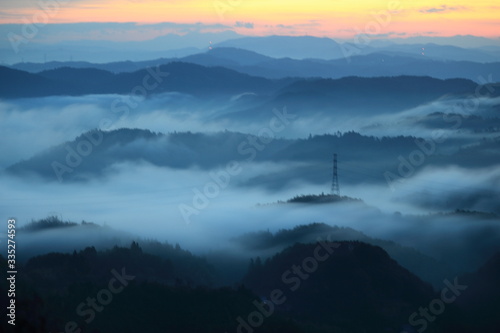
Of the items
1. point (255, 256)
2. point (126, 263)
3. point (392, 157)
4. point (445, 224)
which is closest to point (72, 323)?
point (126, 263)

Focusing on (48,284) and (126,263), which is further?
(126,263)

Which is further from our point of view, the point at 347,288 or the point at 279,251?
the point at 279,251

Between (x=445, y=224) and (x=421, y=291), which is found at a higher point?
(x=445, y=224)

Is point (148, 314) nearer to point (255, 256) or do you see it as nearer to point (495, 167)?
point (255, 256)

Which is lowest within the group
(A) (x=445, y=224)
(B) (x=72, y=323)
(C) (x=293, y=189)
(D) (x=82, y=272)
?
(B) (x=72, y=323)

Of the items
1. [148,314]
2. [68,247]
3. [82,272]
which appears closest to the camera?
[148,314]

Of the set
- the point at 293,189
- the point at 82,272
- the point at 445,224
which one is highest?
the point at 293,189

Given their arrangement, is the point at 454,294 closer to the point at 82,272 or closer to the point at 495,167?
the point at 82,272

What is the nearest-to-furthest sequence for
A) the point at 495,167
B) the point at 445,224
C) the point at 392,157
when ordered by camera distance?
the point at 445,224 → the point at 495,167 → the point at 392,157

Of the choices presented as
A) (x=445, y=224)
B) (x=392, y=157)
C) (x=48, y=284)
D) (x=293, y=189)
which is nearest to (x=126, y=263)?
(x=48, y=284)
